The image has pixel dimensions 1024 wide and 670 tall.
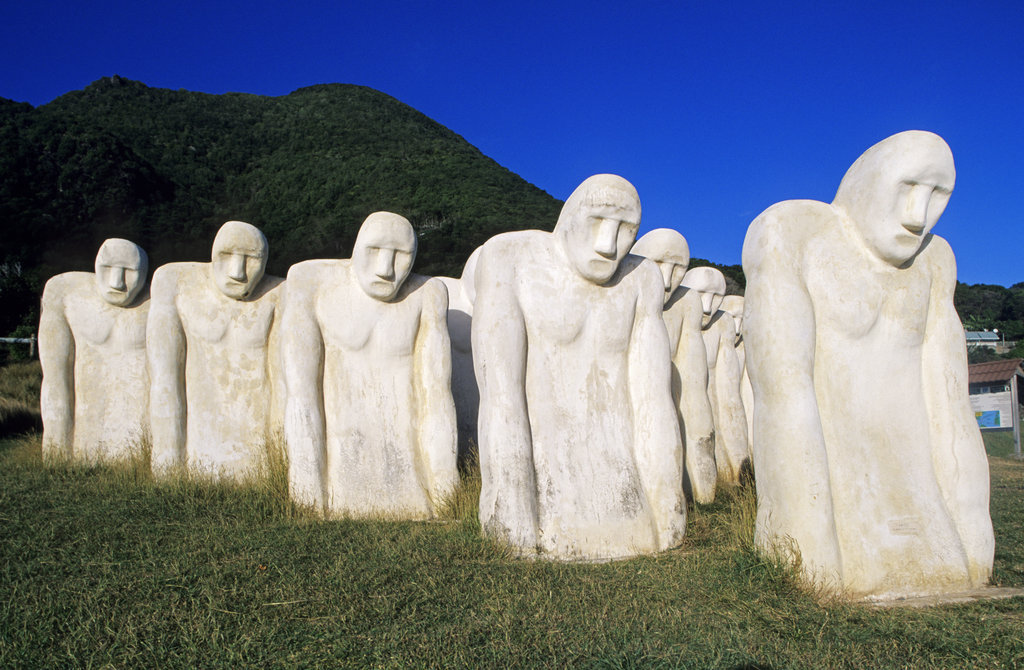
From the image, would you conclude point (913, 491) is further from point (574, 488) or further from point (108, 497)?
point (108, 497)

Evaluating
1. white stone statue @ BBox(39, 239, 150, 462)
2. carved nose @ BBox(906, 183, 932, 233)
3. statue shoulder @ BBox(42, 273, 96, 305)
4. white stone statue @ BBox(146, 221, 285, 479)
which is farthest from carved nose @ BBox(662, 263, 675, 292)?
statue shoulder @ BBox(42, 273, 96, 305)

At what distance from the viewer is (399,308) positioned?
6695mm

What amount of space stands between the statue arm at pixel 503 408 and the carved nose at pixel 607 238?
2.00 feet

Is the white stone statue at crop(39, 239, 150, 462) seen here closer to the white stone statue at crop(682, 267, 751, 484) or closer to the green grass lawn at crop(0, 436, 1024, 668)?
the green grass lawn at crop(0, 436, 1024, 668)

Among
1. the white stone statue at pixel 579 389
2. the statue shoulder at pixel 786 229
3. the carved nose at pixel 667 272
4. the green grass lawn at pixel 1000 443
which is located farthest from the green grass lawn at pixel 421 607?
the green grass lawn at pixel 1000 443

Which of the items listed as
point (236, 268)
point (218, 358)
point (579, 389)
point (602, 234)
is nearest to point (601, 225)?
point (602, 234)

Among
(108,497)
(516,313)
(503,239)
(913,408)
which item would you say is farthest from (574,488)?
(108,497)

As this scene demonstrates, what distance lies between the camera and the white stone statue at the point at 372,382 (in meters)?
6.43

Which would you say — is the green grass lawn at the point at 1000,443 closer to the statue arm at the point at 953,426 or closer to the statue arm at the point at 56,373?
the statue arm at the point at 953,426

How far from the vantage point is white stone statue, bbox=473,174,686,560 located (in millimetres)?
5102

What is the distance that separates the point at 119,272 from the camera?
8805 millimetres

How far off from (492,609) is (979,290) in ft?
162

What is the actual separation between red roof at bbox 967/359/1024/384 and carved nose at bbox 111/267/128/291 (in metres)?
13.7

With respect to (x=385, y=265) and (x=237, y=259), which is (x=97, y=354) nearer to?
(x=237, y=259)
